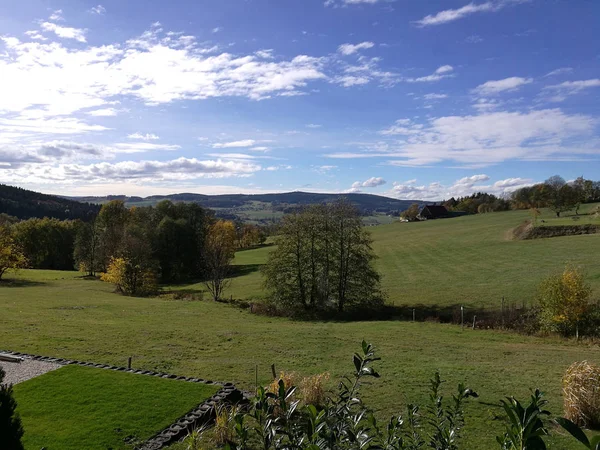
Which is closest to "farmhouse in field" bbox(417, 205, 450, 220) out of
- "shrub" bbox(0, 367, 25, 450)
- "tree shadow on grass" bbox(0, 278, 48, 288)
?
"tree shadow on grass" bbox(0, 278, 48, 288)

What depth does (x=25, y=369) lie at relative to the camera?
16.2 meters

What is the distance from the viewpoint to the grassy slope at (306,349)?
15125mm

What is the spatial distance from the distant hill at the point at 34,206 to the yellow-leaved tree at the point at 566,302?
6037 inches

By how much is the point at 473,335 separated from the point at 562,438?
1633 cm

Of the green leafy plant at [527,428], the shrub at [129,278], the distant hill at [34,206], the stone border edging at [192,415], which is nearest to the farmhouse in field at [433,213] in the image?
the shrub at [129,278]

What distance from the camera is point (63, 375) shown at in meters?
15.1

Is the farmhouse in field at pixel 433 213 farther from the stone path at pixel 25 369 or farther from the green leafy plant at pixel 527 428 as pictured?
the green leafy plant at pixel 527 428

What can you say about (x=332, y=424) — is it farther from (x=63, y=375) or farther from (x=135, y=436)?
(x=63, y=375)

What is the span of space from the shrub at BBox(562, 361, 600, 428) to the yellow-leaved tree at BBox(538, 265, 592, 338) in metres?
15.5

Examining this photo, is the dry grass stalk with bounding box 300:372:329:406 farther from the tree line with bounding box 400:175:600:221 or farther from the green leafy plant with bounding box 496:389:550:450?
the tree line with bounding box 400:175:600:221

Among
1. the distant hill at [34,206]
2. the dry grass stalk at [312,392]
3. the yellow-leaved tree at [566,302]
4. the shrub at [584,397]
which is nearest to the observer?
the shrub at [584,397]

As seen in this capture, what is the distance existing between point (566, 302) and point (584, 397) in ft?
53.0

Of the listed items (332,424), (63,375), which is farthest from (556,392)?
(63,375)

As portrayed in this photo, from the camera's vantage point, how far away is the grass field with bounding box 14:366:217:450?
1084 cm
